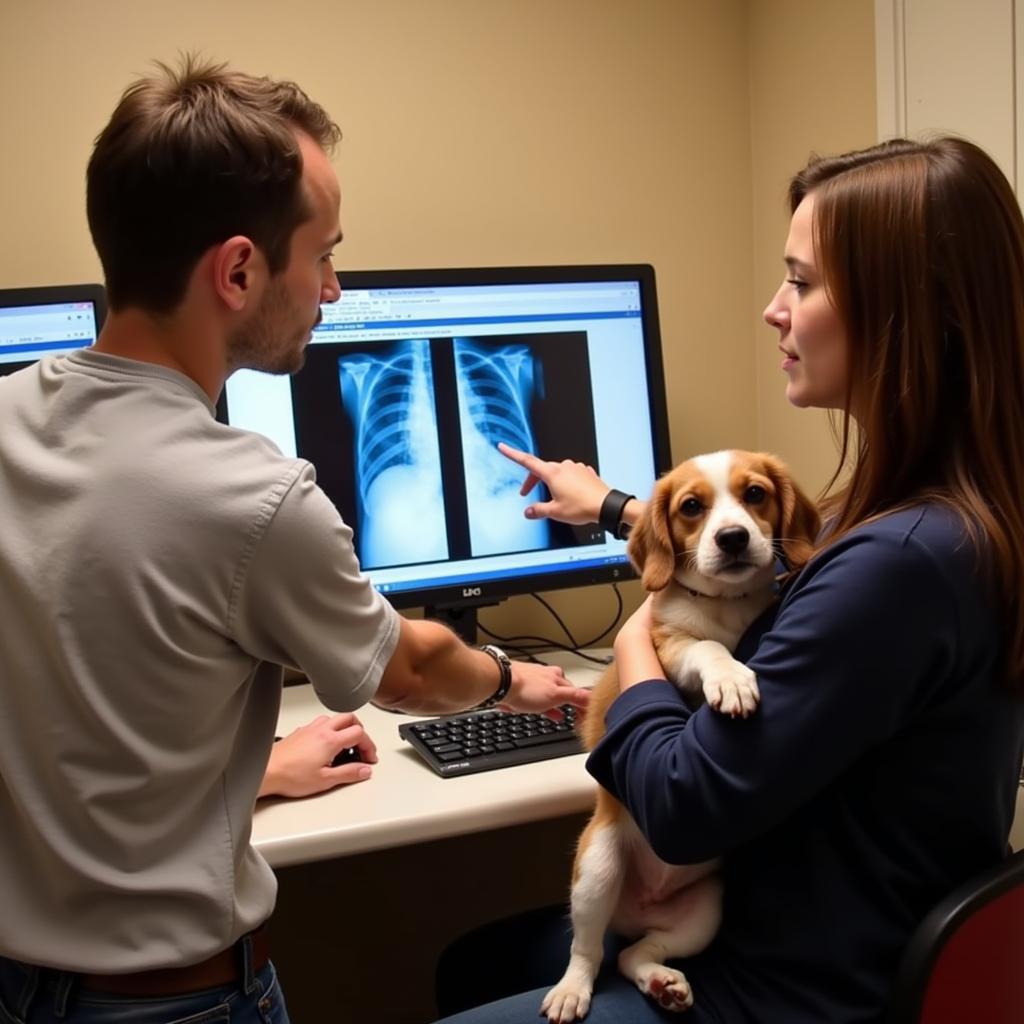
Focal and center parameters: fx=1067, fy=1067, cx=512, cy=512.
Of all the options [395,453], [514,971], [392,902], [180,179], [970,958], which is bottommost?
[392,902]

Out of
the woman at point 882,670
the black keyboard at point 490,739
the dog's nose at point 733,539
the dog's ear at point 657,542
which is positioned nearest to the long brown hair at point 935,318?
the woman at point 882,670

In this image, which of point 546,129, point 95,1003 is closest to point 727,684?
point 95,1003

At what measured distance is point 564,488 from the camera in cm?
166

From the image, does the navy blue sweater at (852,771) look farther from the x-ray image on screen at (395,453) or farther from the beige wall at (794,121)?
the beige wall at (794,121)

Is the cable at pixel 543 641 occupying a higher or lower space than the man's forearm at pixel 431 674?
lower

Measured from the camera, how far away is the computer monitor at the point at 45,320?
5.04 ft

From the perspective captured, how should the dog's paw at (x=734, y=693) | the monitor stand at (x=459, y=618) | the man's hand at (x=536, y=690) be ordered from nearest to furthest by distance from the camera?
the dog's paw at (x=734, y=693) < the man's hand at (x=536, y=690) < the monitor stand at (x=459, y=618)

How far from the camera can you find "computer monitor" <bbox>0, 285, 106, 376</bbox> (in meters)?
1.54

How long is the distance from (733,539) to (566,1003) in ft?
1.63

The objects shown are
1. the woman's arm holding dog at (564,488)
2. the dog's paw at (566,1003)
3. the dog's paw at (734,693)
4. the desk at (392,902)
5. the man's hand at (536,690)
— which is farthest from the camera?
the desk at (392,902)

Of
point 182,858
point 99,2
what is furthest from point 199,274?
point 99,2

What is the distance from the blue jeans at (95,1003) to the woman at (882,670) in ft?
0.86

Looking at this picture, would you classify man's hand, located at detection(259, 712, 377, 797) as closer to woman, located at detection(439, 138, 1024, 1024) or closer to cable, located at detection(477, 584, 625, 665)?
woman, located at detection(439, 138, 1024, 1024)

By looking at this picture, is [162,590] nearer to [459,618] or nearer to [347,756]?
[347,756]
